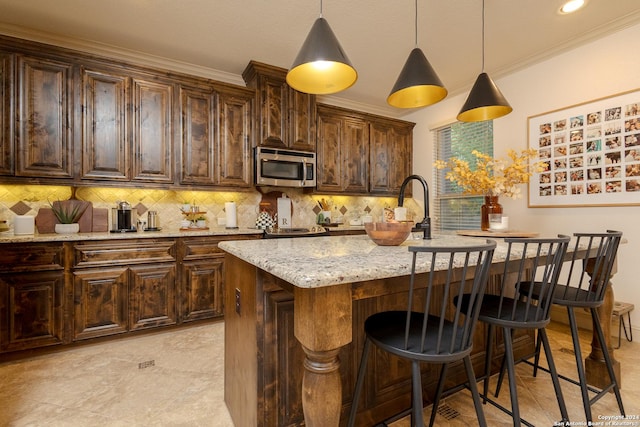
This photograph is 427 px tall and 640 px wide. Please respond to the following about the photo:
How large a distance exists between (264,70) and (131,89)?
4.49 feet

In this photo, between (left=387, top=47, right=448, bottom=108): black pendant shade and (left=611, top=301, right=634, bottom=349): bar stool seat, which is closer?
(left=387, top=47, right=448, bottom=108): black pendant shade

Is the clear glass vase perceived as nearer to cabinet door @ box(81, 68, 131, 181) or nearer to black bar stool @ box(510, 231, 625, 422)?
black bar stool @ box(510, 231, 625, 422)

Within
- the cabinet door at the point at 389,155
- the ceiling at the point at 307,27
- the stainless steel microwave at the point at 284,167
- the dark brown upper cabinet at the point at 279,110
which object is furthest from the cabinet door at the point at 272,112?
the cabinet door at the point at 389,155

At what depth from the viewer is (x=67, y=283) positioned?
2434 millimetres

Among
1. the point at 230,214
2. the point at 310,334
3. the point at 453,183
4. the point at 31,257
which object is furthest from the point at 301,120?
the point at 310,334

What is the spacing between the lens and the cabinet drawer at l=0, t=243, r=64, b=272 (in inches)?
88.4

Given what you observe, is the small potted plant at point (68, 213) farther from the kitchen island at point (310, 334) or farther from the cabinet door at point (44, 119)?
the kitchen island at point (310, 334)

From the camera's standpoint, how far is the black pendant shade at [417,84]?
71.1 inches

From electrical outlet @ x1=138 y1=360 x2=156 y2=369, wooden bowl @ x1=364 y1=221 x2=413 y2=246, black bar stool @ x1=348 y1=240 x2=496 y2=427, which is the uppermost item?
wooden bowl @ x1=364 y1=221 x2=413 y2=246

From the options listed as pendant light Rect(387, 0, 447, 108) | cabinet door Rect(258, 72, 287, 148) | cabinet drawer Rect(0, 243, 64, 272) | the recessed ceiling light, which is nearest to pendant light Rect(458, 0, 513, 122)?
pendant light Rect(387, 0, 447, 108)

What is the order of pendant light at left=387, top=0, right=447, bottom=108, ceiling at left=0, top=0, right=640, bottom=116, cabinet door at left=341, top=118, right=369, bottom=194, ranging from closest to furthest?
pendant light at left=387, top=0, right=447, bottom=108 < ceiling at left=0, top=0, right=640, bottom=116 < cabinet door at left=341, top=118, right=369, bottom=194

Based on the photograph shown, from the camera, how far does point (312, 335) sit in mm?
889

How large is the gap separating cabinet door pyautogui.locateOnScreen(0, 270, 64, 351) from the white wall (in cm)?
449

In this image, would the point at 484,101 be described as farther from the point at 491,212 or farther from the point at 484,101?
the point at 491,212
